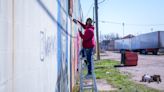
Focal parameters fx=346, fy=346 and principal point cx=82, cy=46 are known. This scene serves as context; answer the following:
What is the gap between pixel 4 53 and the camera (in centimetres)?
256

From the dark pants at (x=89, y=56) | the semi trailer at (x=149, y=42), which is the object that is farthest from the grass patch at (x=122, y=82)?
the semi trailer at (x=149, y=42)

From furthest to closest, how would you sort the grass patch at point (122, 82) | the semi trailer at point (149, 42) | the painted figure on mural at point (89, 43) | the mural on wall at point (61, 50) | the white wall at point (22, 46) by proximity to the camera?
the semi trailer at point (149, 42) < the grass patch at point (122, 82) < the painted figure on mural at point (89, 43) < the mural on wall at point (61, 50) < the white wall at point (22, 46)

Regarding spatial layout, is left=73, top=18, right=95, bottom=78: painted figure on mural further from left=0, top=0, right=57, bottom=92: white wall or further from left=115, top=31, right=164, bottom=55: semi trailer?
left=115, top=31, right=164, bottom=55: semi trailer

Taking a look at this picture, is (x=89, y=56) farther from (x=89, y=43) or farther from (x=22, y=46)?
(x=22, y=46)

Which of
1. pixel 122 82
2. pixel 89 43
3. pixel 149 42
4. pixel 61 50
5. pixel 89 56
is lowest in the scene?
pixel 122 82

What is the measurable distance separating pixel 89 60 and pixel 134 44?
67920mm

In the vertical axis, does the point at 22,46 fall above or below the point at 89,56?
above

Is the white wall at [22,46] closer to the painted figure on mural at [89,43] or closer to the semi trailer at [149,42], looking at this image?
the painted figure on mural at [89,43]

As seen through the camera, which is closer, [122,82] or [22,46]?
[22,46]

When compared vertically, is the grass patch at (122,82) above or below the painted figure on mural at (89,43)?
below

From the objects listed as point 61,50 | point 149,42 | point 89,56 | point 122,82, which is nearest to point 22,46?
point 61,50

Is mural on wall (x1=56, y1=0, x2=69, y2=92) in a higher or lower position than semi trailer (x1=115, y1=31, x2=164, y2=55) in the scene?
lower

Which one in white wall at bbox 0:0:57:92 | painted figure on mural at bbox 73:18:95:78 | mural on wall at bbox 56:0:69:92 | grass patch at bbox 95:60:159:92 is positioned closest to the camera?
white wall at bbox 0:0:57:92

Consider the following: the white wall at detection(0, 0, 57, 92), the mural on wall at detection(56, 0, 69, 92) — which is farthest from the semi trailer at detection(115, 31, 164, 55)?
the white wall at detection(0, 0, 57, 92)
